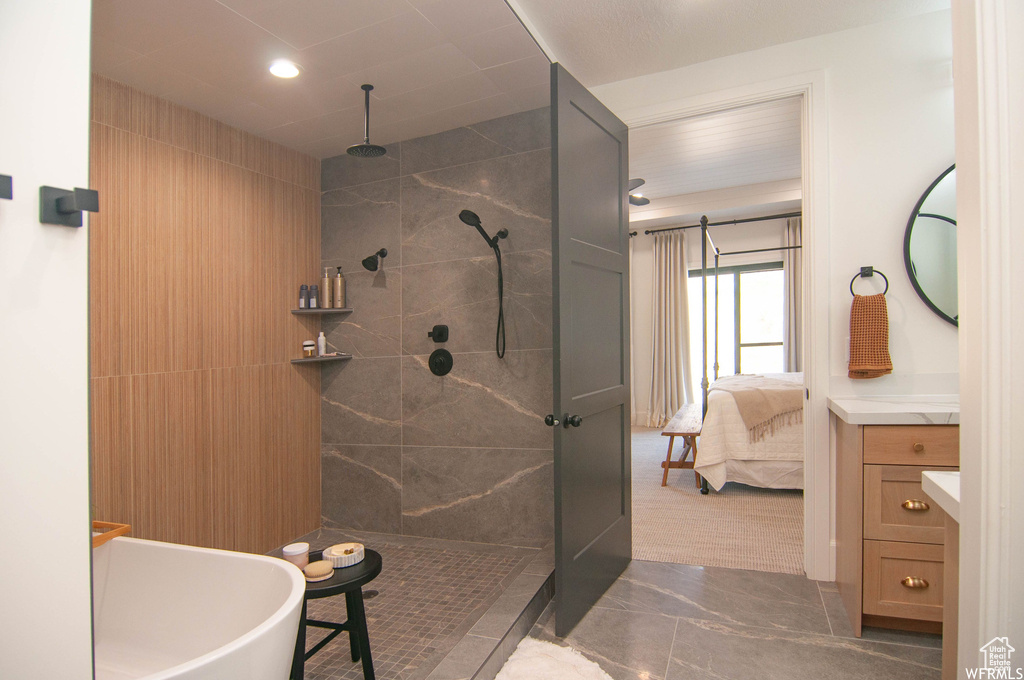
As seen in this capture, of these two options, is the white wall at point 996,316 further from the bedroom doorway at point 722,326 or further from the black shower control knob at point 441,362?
the black shower control knob at point 441,362

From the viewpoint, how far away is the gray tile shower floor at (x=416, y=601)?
199 cm

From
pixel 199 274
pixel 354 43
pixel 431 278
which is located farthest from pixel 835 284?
pixel 199 274

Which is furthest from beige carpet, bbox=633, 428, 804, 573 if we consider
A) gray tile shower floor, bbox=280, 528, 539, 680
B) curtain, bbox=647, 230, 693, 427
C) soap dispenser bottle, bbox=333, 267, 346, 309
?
curtain, bbox=647, 230, 693, 427

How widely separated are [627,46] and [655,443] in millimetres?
4448

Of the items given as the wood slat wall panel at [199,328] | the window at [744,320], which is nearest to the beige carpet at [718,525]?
the wood slat wall panel at [199,328]

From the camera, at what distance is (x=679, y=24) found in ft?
7.90

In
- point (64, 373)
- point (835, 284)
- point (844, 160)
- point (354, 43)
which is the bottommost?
point (64, 373)

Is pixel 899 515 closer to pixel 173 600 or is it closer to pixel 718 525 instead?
pixel 718 525

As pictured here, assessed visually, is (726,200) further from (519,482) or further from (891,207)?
(519,482)

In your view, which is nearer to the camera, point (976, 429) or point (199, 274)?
point (976, 429)

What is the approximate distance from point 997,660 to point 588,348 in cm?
169

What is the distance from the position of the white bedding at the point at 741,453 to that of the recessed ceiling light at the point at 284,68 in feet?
11.3

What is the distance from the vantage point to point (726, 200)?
583 centimetres

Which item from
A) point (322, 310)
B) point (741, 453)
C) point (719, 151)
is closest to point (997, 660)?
point (322, 310)
